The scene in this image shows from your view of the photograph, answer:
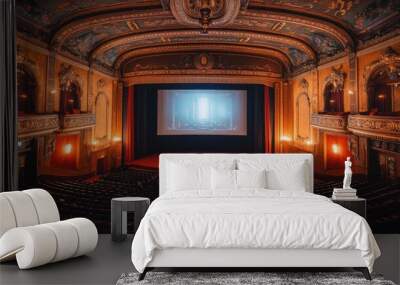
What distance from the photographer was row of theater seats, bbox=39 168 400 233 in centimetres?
615

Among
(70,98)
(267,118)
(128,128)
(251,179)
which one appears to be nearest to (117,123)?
(128,128)

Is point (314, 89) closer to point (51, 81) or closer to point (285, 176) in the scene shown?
point (285, 176)

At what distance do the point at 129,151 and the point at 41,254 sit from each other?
98.9 inches

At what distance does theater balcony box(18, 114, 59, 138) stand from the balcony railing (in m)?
3.34

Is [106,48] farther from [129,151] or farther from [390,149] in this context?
[390,149]

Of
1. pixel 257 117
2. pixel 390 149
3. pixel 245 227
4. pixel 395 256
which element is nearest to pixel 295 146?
pixel 257 117

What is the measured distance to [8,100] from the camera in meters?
5.75

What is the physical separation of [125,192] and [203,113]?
1.48 meters

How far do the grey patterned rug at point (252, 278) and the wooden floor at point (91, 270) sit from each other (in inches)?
8.2

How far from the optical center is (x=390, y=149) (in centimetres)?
595

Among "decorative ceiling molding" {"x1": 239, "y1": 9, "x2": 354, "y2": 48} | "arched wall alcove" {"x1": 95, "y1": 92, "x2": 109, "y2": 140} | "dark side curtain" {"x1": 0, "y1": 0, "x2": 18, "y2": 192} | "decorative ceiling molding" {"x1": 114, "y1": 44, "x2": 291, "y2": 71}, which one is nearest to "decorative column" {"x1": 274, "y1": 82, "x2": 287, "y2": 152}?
"decorative ceiling molding" {"x1": 114, "y1": 44, "x2": 291, "y2": 71}

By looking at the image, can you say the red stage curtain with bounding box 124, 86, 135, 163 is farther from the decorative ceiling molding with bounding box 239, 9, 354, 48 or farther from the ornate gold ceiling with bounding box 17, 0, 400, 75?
the decorative ceiling molding with bounding box 239, 9, 354, 48

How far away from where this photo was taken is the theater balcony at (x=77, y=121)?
623cm

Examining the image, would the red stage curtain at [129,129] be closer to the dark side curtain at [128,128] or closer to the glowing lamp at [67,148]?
the dark side curtain at [128,128]
